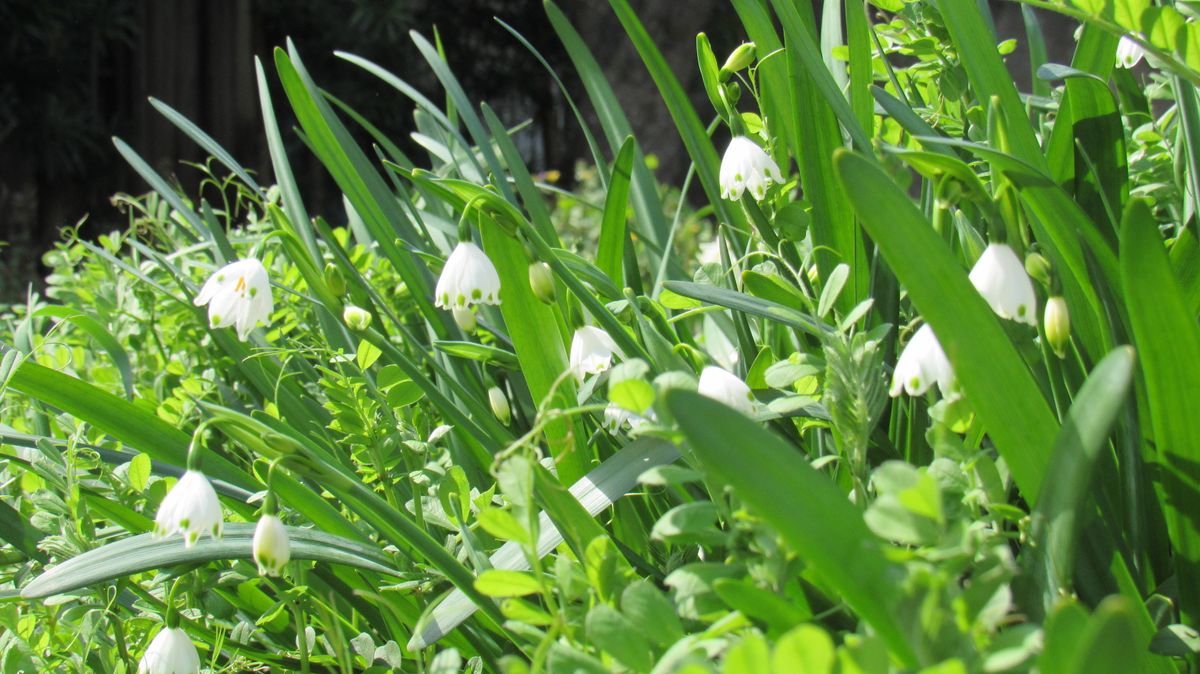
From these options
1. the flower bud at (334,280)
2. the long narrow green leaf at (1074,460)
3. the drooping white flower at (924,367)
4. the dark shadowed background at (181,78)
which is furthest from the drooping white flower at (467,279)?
the dark shadowed background at (181,78)

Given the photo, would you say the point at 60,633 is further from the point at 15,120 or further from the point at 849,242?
the point at 15,120

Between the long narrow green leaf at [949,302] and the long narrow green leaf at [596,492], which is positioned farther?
the long narrow green leaf at [596,492]

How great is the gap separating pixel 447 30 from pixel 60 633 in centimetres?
832

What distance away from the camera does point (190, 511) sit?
733 millimetres

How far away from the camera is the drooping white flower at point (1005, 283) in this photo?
28.5 inches

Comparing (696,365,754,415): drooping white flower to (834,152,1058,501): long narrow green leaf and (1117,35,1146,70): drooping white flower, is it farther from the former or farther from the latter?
(1117,35,1146,70): drooping white flower

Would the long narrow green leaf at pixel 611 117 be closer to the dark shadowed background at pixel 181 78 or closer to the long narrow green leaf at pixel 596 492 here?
the long narrow green leaf at pixel 596 492

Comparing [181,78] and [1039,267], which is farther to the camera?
[181,78]

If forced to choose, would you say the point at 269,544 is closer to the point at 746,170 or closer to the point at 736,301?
the point at 736,301

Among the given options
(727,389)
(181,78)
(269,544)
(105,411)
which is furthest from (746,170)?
(181,78)

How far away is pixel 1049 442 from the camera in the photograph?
26.7 inches

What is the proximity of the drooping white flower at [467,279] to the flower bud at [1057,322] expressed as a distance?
17.5 inches

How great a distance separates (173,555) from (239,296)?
27 centimetres

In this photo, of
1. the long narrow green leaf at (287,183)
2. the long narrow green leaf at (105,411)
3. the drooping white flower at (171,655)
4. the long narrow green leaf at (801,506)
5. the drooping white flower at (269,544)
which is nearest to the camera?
the long narrow green leaf at (801,506)
